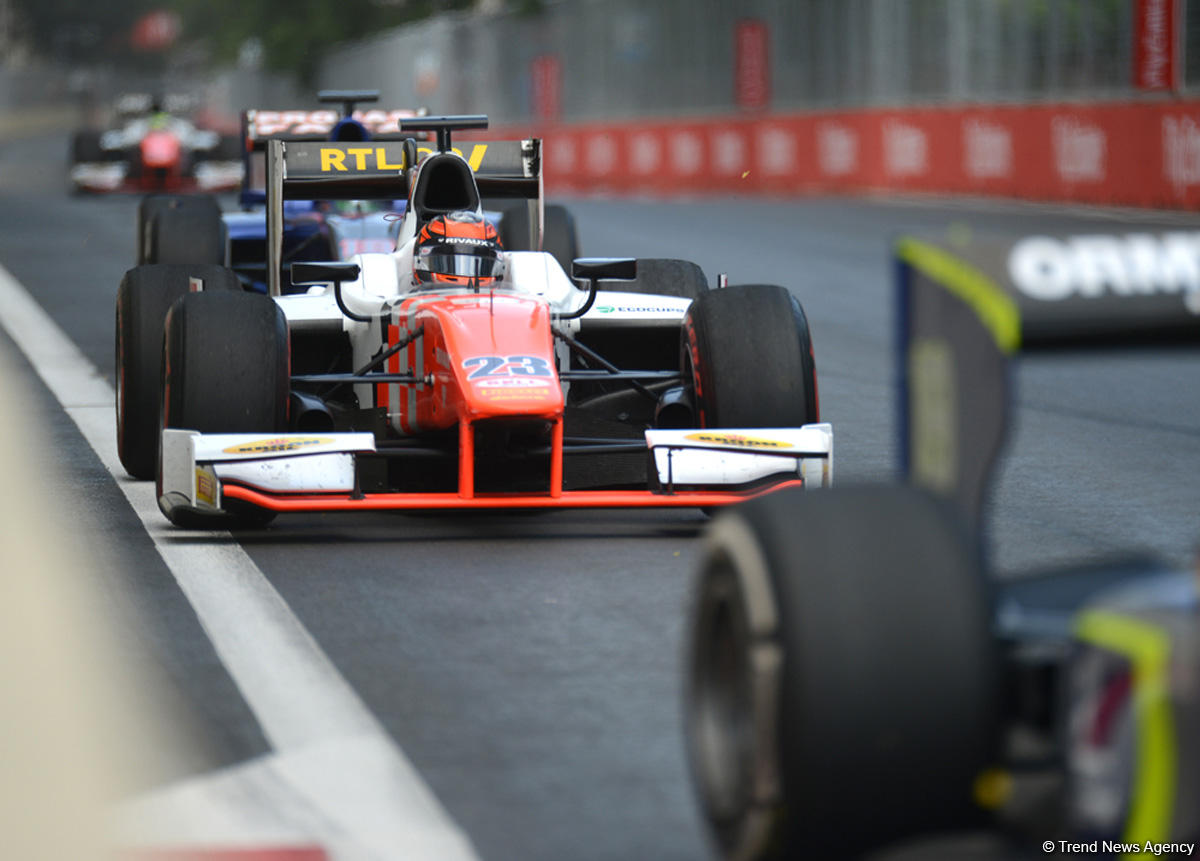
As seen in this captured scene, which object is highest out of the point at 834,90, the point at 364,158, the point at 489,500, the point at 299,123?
the point at 834,90

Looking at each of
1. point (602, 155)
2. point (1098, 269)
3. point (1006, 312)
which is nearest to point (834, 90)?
point (602, 155)

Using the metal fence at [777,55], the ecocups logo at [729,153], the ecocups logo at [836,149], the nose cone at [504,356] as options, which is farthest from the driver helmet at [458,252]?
the ecocups logo at [729,153]

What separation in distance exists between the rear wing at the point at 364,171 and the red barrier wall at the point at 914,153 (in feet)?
38.1

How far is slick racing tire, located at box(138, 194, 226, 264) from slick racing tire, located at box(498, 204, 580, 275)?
1.78 m

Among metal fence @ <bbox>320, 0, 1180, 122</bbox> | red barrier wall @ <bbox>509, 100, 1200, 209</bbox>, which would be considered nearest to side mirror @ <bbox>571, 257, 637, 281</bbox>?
red barrier wall @ <bbox>509, 100, 1200, 209</bbox>

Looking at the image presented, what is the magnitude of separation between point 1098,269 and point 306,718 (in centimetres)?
218

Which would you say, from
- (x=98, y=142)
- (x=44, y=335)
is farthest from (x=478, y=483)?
(x=98, y=142)

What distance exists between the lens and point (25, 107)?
10825 cm

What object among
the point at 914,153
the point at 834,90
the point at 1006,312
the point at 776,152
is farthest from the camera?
the point at 776,152

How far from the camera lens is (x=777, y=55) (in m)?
37.4

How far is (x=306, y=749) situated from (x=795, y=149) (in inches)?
1223

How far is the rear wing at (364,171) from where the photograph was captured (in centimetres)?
973

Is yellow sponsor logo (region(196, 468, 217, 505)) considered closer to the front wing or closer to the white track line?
the front wing

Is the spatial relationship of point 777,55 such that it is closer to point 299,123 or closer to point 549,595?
point 299,123
